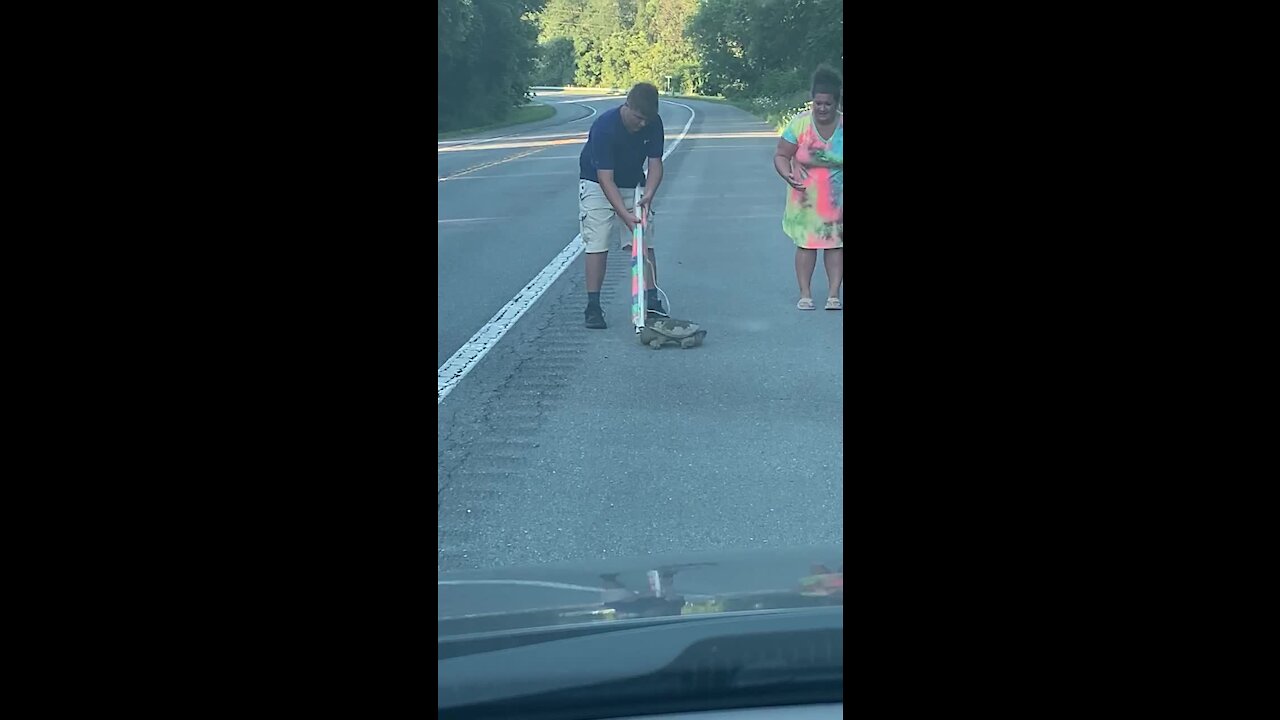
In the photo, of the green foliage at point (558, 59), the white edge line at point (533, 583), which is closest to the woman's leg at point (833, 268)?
the white edge line at point (533, 583)

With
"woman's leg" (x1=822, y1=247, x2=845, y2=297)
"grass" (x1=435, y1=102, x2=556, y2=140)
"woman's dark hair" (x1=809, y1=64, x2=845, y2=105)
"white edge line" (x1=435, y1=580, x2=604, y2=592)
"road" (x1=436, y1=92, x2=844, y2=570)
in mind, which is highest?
"grass" (x1=435, y1=102, x2=556, y2=140)

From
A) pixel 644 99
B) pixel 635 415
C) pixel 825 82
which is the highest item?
pixel 825 82

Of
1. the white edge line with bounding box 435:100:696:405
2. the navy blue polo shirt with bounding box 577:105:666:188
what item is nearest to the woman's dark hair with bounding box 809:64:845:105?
the navy blue polo shirt with bounding box 577:105:666:188

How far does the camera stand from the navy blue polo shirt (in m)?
7.93

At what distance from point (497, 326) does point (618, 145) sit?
61.3 inches

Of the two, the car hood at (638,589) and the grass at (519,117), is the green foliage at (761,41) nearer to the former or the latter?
the grass at (519,117)

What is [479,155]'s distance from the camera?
29422 millimetres

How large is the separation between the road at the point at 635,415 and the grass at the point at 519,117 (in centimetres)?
2767

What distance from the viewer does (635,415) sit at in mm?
6465

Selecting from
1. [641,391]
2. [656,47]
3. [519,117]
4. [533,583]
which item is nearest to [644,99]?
[641,391]

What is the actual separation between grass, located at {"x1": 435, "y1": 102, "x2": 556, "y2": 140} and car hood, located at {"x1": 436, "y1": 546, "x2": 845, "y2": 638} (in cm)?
3628

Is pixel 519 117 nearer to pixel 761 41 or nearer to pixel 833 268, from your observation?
pixel 761 41

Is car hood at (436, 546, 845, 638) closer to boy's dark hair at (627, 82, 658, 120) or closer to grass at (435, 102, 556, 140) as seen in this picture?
boy's dark hair at (627, 82, 658, 120)
